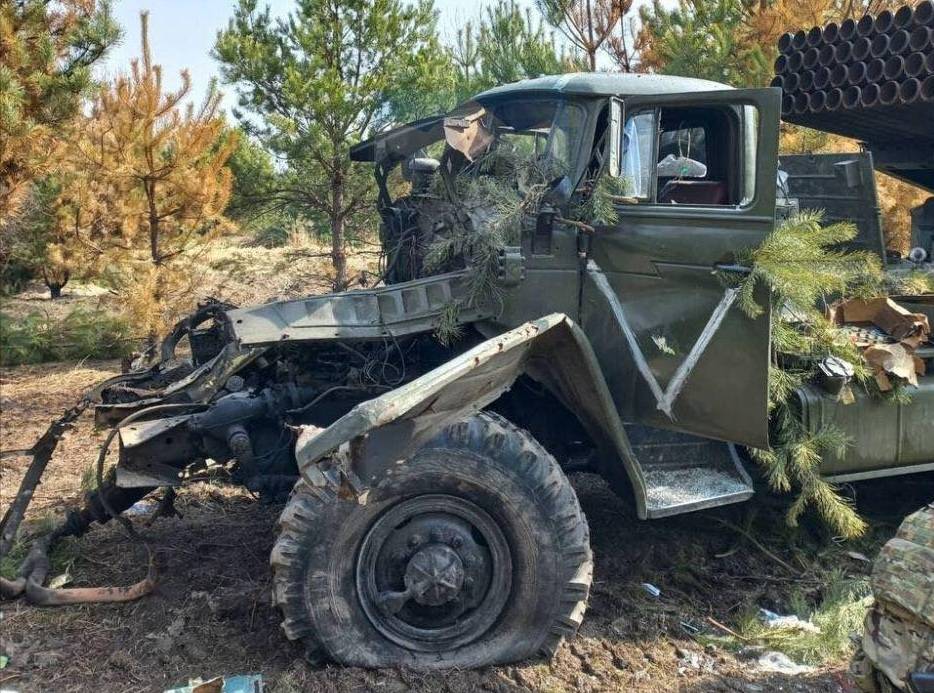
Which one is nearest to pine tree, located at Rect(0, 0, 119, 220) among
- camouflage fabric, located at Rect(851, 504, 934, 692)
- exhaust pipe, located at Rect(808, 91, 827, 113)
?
exhaust pipe, located at Rect(808, 91, 827, 113)

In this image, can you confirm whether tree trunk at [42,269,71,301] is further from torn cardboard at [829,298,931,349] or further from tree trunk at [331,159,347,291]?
torn cardboard at [829,298,931,349]

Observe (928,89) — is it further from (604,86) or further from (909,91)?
(604,86)

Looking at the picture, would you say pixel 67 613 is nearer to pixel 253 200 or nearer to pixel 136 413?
pixel 136 413

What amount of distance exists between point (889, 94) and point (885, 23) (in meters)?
0.52

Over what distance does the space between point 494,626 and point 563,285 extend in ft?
5.20

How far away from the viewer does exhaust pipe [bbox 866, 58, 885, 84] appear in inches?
222

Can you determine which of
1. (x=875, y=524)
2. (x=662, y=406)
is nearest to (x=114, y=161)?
(x=662, y=406)

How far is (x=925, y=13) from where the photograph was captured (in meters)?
5.38

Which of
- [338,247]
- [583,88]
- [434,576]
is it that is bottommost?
[434,576]

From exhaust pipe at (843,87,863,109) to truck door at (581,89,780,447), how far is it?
6.36 ft

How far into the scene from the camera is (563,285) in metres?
4.20

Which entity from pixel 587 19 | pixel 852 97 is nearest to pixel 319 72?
pixel 587 19

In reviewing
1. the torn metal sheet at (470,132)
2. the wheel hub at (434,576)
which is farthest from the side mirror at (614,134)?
the wheel hub at (434,576)

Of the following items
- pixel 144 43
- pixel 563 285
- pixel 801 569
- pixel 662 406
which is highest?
pixel 144 43
